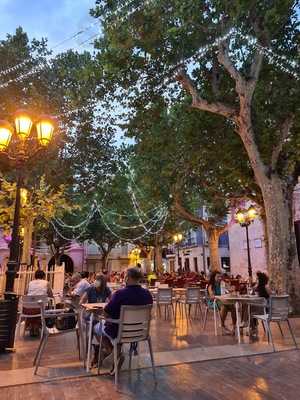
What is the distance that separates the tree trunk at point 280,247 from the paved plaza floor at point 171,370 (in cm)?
278

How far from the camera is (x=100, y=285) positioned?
667 centimetres

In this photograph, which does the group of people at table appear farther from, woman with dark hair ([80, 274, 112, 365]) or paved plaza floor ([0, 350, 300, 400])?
paved plaza floor ([0, 350, 300, 400])

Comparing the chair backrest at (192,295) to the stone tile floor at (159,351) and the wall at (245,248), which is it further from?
the wall at (245,248)

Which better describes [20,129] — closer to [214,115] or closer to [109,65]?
[109,65]

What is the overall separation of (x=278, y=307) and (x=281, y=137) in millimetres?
6051

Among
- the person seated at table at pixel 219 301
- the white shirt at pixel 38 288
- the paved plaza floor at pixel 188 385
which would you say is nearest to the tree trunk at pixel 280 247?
the person seated at table at pixel 219 301

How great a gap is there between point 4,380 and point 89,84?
9680 millimetres

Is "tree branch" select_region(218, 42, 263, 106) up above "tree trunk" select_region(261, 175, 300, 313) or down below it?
above

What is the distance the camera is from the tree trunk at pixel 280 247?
10.1m

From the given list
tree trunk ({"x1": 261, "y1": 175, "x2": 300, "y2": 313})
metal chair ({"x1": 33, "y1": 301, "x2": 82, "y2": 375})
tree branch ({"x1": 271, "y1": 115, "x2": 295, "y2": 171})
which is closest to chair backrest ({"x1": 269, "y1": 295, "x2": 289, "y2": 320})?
metal chair ({"x1": 33, "y1": 301, "x2": 82, "y2": 375})

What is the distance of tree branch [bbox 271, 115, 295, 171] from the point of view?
10.8m

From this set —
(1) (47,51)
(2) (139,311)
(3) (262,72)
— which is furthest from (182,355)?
(1) (47,51)

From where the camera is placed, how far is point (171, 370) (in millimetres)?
5078

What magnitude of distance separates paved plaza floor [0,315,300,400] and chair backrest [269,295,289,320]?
1.71 feet
